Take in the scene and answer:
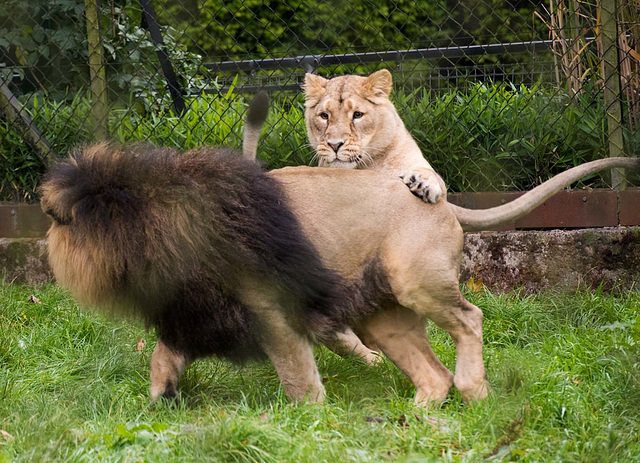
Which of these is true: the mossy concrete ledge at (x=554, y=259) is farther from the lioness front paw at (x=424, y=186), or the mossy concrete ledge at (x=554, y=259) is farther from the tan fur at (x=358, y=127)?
the lioness front paw at (x=424, y=186)

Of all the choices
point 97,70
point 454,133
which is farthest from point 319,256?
point 97,70

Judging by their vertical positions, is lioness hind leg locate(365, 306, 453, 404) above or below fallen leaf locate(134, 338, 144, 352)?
above

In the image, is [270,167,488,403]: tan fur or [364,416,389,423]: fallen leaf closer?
[364,416,389,423]: fallen leaf

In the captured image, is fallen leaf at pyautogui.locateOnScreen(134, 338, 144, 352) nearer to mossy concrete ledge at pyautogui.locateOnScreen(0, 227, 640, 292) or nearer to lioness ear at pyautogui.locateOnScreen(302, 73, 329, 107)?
lioness ear at pyautogui.locateOnScreen(302, 73, 329, 107)

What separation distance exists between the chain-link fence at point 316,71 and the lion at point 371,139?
84 centimetres

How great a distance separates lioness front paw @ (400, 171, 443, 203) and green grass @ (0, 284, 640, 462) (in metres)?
0.80

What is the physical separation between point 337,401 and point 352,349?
728 millimetres

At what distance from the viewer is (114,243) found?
2953 mm

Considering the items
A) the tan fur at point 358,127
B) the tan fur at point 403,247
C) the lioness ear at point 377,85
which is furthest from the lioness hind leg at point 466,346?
the lioness ear at point 377,85

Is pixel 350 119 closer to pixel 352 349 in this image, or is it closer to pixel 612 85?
pixel 352 349

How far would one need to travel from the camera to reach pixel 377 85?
4.29 m

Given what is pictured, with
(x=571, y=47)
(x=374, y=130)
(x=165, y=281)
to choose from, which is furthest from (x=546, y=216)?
(x=165, y=281)

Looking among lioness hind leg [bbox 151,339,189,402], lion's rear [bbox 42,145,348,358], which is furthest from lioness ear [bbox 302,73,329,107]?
lioness hind leg [bbox 151,339,189,402]

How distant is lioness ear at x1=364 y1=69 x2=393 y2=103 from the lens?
4.26m
